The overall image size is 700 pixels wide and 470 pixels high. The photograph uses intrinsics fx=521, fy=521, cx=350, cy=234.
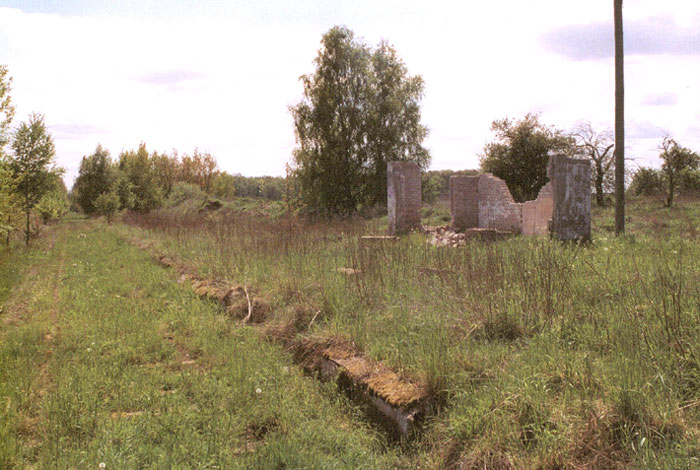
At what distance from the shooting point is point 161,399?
14.5ft

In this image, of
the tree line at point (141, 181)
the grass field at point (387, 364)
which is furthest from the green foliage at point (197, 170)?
the grass field at point (387, 364)

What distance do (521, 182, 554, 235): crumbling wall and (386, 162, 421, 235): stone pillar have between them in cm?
355

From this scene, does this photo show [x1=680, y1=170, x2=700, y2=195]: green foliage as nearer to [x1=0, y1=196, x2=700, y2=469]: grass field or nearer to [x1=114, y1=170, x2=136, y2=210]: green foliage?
[x1=0, y1=196, x2=700, y2=469]: grass field

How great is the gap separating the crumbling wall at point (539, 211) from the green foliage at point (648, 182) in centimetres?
1332

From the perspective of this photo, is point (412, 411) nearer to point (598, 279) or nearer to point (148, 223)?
point (598, 279)

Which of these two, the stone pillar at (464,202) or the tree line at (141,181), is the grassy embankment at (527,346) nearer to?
the stone pillar at (464,202)

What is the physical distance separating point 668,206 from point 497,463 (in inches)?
982

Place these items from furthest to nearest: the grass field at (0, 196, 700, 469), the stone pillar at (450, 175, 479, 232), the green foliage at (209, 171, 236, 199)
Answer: the green foliage at (209, 171, 236, 199)
the stone pillar at (450, 175, 479, 232)
the grass field at (0, 196, 700, 469)

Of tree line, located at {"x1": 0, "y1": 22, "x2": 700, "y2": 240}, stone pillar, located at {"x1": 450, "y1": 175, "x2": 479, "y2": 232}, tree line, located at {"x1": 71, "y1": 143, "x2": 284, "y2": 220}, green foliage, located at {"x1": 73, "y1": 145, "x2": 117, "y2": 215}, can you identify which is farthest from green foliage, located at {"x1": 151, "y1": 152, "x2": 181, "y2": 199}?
stone pillar, located at {"x1": 450, "y1": 175, "x2": 479, "y2": 232}

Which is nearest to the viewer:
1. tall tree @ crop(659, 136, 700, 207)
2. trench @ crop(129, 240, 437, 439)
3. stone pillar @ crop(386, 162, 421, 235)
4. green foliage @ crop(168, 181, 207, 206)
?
trench @ crop(129, 240, 437, 439)

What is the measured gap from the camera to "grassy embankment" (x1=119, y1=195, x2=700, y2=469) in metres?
3.07

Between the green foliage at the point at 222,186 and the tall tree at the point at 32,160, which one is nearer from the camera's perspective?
the tall tree at the point at 32,160

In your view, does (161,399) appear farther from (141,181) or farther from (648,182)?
(141,181)

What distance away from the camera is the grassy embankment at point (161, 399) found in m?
3.48
